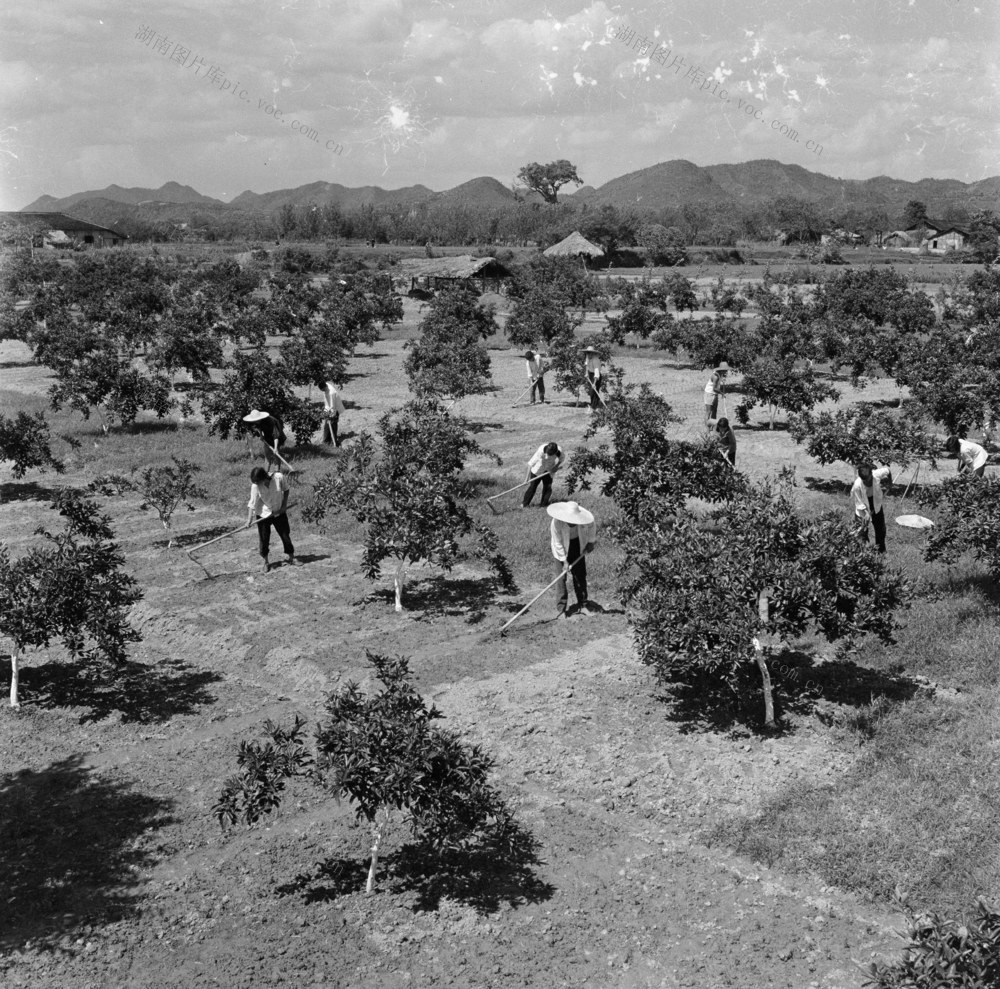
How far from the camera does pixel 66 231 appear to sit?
99.6m

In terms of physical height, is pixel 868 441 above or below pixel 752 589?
above

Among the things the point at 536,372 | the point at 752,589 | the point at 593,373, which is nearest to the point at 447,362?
the point at 593,373

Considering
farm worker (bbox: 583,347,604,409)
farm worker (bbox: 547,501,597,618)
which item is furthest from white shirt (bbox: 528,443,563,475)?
farm worker (bbox: 583,347,604,409)

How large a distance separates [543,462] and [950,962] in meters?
10.4

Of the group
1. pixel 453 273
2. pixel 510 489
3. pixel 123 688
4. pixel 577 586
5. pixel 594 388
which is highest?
pixel 453 273

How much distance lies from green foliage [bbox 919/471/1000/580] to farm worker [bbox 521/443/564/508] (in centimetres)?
526

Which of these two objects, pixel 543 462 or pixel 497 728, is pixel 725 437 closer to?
pixel 543 462

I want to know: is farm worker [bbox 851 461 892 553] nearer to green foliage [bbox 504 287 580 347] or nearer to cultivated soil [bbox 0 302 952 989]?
cultivated soil [bbox 0 302 952 989]

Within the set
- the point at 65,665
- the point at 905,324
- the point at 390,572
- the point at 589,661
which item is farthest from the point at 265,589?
the point at 905,324

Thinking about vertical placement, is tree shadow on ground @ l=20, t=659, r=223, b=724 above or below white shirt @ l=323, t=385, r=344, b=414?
below

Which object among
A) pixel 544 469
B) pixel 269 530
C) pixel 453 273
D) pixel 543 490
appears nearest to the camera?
pixel 269 530

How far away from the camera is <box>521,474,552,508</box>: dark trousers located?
14.2m

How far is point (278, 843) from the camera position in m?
6.52

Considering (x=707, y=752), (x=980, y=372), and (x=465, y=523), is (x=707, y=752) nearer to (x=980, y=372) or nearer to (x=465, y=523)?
(x=465, y=523)
